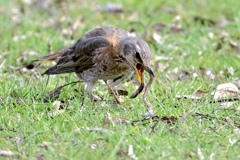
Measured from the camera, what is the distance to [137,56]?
275 inches

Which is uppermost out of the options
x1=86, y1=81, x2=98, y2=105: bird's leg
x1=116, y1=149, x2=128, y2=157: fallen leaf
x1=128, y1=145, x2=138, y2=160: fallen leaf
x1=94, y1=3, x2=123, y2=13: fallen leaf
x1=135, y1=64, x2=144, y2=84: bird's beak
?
x1=116, y1=149, x2=128, y2=157: fallen leaf

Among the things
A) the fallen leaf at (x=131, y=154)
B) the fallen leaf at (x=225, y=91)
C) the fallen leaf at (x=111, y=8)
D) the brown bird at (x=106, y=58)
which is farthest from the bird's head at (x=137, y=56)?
the fallen leaf at (x=111, y=8)

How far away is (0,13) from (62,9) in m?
1.20

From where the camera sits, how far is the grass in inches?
226

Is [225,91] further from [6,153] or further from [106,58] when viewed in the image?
[6,153]

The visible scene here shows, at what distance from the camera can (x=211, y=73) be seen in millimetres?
8859

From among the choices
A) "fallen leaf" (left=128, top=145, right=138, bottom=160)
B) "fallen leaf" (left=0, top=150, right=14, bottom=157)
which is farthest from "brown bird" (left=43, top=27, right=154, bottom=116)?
"fallen leaf" (left=0, top=150, right=14, bottom=157)

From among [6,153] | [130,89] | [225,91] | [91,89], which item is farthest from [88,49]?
[6,153]

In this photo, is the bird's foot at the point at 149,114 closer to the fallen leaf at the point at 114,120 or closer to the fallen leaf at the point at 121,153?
the fallen leaf at the point at 114,120

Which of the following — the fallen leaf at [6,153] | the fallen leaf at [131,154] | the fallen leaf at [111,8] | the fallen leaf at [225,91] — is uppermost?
the fallen leaf at [6,153]

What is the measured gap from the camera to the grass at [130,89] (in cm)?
574

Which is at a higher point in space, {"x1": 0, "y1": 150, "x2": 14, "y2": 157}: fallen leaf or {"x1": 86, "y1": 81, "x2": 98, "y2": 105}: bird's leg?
{"x1": 0, "y1": 150, "x2": 14, "y2": 157}: fallen leaf

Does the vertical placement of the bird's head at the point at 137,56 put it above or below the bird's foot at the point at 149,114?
above

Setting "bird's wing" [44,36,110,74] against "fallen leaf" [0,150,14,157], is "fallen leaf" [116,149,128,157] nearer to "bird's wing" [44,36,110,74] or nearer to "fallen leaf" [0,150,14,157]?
"fallen leaf" [0,150,14,157]
